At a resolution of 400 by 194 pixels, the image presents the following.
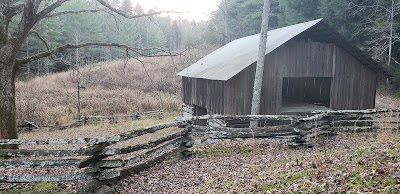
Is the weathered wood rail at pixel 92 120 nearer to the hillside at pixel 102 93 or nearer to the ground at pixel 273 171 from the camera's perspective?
the hillside at pixel 102 93

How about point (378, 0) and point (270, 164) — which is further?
point (378, 0)

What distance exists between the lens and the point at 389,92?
2923 centimetres

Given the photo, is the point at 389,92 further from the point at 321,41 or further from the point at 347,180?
the point at 347,180

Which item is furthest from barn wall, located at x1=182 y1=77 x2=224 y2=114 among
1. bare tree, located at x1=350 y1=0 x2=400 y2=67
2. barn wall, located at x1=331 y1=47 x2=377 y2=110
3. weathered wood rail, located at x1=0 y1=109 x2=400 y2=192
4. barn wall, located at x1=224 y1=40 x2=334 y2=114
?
bare tree, located at x1=350 y1=0 x2=400 y2=67

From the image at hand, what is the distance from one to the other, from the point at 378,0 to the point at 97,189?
1112 inches

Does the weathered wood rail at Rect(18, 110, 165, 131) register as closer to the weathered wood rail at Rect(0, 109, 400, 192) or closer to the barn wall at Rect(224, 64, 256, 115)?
the barn wall at Rect(224, 64, 256, 115)

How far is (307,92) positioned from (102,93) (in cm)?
2136

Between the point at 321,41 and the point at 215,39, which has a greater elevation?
the point at 215,39

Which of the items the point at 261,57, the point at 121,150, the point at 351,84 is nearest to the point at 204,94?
the point at 261,57

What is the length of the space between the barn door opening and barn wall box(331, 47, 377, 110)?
2062mm

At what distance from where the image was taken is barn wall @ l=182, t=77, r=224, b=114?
1642 cm

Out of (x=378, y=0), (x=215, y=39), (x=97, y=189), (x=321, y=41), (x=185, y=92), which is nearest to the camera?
(x=97, y=189)

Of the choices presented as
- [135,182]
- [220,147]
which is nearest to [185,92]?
[220,147]

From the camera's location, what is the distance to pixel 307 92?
2327cm
